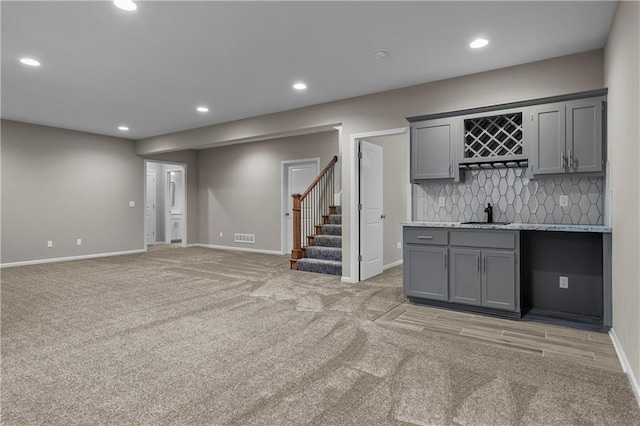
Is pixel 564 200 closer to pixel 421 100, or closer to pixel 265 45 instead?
pixel 421 100

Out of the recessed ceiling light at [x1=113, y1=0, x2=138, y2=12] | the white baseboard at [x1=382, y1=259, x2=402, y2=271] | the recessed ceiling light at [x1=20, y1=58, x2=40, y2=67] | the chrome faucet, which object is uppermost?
the recessed ceiling light at [x1=20, y1=58, x2=40, y2=67]

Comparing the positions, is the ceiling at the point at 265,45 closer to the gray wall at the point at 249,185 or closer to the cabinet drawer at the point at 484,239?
the cabinet drawer at the point at 484,239

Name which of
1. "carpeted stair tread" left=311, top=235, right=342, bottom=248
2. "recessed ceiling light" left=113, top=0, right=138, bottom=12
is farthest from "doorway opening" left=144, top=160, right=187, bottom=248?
"recessed ceiling light" left=113, top=0, right=138, bottom=12

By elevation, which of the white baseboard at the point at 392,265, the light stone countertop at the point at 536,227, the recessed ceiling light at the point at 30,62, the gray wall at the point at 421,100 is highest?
the recessed ceiling light at the point at 30,62

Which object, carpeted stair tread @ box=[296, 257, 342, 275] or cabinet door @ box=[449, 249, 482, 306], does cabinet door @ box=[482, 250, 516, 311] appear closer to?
cabinet door @ box=[449, 249, 482, 306]

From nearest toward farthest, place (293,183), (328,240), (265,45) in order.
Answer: (265,45) → (328,240) → (293,183)

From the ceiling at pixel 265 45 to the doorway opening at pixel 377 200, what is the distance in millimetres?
931

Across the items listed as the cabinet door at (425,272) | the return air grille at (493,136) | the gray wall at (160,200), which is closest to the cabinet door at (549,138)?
the return air grille at (493,136)

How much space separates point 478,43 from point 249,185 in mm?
6219

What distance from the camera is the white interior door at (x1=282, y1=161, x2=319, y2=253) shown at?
781cm

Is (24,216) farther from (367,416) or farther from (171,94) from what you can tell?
(367,416)

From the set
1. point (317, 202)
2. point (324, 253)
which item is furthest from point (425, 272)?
point (317, 202)

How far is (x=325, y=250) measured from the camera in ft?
19.9

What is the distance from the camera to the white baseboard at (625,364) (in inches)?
81.1
